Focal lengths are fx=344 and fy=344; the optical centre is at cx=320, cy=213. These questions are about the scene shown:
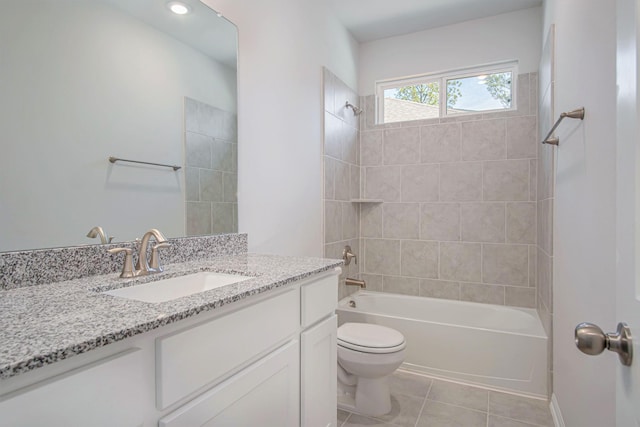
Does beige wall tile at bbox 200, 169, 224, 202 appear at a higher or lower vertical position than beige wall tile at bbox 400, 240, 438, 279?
higher

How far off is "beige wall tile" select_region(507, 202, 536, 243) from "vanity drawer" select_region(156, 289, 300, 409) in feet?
7.56

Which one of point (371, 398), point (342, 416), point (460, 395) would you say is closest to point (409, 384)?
point (460, 395)

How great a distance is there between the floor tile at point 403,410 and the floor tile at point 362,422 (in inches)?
1.5

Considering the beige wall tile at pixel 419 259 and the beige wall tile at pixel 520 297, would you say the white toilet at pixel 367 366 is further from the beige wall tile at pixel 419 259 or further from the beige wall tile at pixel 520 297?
the beige wall tile at pixel 520 297

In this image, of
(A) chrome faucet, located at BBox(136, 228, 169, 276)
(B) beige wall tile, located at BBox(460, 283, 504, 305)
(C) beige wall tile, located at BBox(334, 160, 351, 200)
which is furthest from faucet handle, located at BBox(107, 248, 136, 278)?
(B) beige wall tile, located at BBox(460, 283, 504, 305)

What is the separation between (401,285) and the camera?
3170 millimetres

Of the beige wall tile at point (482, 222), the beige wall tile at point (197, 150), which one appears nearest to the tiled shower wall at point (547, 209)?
the beige wall tile at point (482, 222)

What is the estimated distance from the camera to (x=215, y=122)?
5.45ft

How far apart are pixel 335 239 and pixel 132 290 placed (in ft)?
6.09

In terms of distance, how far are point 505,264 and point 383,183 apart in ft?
4.04

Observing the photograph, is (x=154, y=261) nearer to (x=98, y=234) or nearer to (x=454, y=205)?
(x=98, y=234)

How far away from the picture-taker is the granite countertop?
0.56m

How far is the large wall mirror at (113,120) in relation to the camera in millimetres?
1002

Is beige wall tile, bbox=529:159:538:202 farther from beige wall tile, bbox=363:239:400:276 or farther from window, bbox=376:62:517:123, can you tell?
beige wall tile, bbox=363:239:400:276
